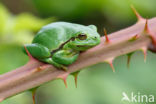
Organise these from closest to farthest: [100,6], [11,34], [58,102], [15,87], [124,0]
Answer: [15,87] → [11,34] → [58,102] → [124,0] → [100,6]

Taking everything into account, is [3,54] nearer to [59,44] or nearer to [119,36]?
[59,44]

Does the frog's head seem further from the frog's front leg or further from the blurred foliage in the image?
the blurred foliage

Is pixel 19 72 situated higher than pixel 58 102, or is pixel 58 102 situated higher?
pixel 58 102

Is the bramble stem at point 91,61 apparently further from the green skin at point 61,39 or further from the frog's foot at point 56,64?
the green skin at point 61,39

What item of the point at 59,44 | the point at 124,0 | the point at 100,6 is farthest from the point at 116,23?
the point at 59,44

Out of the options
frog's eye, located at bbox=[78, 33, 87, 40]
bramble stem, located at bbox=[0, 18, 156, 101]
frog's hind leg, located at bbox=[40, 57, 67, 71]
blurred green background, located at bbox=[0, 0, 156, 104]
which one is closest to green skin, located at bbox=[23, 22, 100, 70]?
frog's eye, located at bbox=[78, 33, 87, 40]

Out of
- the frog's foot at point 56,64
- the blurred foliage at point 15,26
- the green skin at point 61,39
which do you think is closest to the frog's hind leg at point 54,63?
the frog's foot at point 56,64
